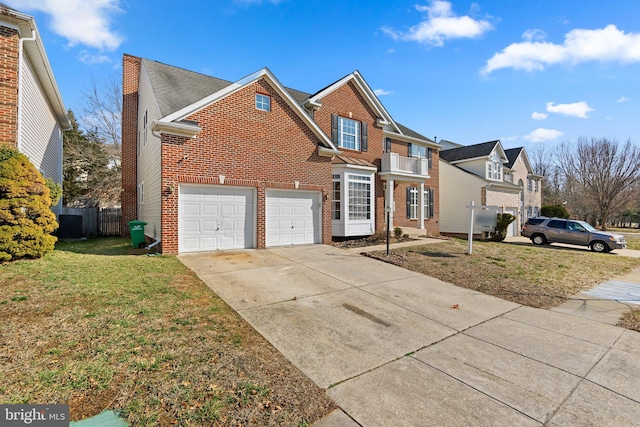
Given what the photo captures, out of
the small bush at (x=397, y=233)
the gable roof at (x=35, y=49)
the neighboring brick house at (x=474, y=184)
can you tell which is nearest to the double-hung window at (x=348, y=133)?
the small bush at (x=397, y=233)

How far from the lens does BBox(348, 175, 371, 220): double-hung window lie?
14.3m

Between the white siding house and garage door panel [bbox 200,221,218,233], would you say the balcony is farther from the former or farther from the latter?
the white siding house

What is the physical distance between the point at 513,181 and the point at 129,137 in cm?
3275

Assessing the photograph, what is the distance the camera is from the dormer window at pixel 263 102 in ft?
36.3

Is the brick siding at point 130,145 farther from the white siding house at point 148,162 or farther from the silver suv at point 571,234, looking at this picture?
the silver suv at point 571,234

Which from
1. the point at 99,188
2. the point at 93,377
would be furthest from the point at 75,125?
the point at 93,377

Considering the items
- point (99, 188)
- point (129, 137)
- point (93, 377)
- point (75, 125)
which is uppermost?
point (75, 125)

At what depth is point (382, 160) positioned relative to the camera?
17.4 m

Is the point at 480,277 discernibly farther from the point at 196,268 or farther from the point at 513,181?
the point at 513,181

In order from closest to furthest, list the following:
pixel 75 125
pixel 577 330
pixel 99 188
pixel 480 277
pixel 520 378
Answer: pixel 520 378 → pixel 577 330 → pixel 480 277 → pixel 99 188 → pixel 75 125

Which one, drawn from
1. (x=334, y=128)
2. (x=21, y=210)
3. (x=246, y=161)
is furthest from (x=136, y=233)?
(x=334, y=128)

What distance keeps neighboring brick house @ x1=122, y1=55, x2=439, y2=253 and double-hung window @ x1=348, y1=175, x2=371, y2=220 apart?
0.05 meters

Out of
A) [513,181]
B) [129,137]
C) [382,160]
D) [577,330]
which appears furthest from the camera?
[513,181]

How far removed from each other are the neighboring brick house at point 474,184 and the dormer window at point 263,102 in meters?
18.9
